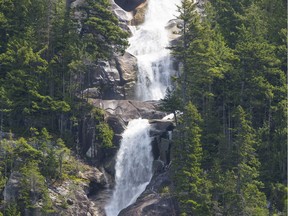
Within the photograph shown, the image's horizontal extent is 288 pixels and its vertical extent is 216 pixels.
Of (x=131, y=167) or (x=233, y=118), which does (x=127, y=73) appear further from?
(x=233, y=118)

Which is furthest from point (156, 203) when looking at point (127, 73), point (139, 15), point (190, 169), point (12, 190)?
point (139, 15)

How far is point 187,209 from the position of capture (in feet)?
201

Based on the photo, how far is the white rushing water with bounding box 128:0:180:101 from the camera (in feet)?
272

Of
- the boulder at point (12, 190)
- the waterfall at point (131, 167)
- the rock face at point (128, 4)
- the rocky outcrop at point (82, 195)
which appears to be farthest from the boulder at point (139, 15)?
the boulder at point (12, 190)

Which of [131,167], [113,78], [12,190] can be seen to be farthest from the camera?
[113,78]

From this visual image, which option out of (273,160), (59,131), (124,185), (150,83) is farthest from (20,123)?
(273,160)

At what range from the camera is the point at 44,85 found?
239 ft

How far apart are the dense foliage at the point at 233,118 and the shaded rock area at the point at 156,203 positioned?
1372mm

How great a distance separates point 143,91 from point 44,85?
42.7ft

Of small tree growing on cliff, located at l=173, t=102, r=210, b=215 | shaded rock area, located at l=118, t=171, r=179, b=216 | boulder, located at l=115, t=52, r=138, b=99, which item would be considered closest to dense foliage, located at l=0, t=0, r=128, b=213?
boulder, located at l=115, t=52, r=138, b=99

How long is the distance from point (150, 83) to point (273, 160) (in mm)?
23077

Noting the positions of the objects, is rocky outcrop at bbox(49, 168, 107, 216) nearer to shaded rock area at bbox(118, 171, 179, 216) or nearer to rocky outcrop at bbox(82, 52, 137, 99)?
shaded rock area at bbox(118, 171, 179, 216)

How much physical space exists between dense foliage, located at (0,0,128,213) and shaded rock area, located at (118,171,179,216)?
6.49m

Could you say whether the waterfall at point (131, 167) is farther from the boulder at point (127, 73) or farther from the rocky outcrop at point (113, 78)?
the boulder at point (127, 73)
